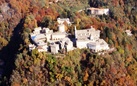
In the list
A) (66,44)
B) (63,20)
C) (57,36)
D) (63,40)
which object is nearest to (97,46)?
(66,44)

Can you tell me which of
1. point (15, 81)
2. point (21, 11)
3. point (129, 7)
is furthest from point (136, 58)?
point (129, 7)

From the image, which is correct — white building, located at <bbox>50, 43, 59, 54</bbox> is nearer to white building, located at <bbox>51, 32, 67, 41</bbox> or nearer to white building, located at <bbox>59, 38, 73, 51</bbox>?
→ white building, located at <bbox>59, 38, 73, 51</bbox>

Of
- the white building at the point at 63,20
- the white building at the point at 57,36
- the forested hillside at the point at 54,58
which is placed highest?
the white building at the point at 63,20

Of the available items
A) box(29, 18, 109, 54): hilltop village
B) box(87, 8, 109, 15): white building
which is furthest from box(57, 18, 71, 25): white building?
box(87, 8, 109, 15): white building

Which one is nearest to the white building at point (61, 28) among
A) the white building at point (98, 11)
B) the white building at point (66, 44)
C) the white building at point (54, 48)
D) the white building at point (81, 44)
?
the white building at point (66, 44)

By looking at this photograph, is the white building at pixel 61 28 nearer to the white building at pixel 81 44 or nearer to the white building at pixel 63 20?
the white building at pixel 63 20

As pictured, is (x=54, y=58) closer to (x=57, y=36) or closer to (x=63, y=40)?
(x=63, y=40)
